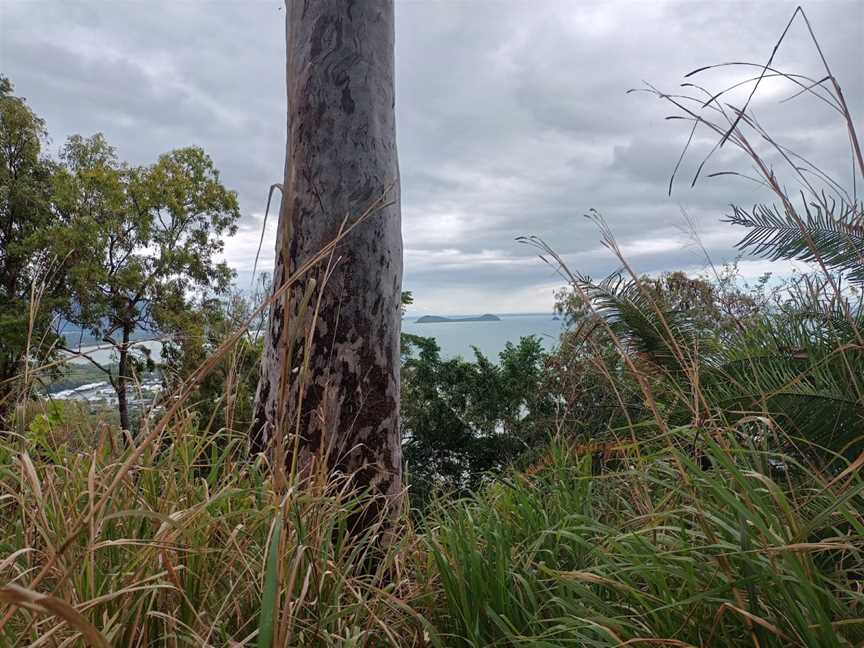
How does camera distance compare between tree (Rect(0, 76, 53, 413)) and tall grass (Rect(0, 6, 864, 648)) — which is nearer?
tall grass (Rect(0, 6, 864, 648))

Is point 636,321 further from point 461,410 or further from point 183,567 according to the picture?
point 461,410

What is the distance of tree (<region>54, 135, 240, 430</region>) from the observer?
1408cm

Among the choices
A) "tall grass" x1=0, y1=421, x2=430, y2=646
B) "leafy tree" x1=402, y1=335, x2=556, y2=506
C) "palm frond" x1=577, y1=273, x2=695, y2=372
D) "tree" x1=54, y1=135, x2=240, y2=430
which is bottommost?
"leafy tree" x1=402, y1=335, x2=556, y2=506

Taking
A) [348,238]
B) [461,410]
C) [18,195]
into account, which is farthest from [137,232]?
[348,238]

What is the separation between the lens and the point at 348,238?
2.70 m

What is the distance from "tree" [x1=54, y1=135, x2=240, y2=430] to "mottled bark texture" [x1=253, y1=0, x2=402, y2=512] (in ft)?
40.8

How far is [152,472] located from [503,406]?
32.2ft

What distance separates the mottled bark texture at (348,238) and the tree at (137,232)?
1243cm

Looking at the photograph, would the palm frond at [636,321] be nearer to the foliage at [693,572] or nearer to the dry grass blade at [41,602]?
the foliage at [693,572]

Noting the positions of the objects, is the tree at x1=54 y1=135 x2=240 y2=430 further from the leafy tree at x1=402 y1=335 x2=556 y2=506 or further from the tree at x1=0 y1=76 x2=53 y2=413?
the leafy tree at x1=402 y1=335 x2=556 y2=506

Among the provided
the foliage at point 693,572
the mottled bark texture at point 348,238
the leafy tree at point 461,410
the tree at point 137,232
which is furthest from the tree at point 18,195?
the foliage at point 693,572

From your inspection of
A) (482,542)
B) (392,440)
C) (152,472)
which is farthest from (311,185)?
(482,542)

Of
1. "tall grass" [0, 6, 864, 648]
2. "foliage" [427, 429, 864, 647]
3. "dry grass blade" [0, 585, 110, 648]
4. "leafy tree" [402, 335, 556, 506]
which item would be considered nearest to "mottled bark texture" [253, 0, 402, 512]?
"tall grass" [0, 6, 864, 648]

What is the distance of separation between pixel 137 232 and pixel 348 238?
50.3 ft
